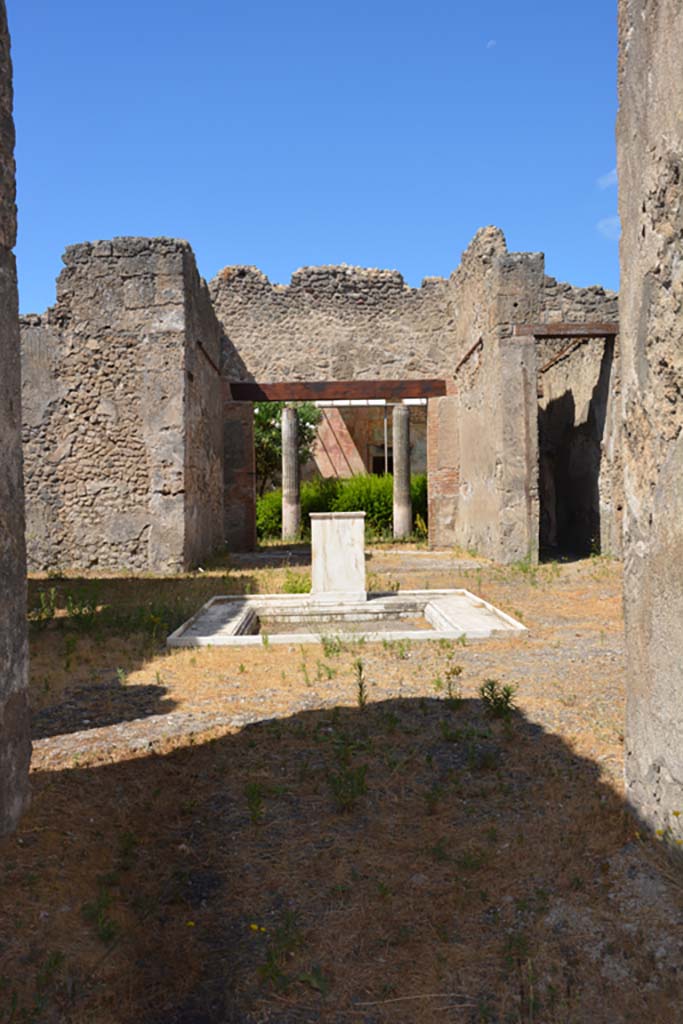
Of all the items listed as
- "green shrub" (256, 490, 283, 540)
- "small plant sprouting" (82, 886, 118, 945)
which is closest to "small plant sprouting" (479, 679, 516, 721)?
"small plant sprouting" (82, 886, 118, 945)

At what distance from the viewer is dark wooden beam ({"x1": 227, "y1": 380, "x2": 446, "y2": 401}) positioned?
49.4 ft

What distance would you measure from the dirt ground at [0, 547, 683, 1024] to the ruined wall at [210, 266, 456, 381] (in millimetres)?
10930

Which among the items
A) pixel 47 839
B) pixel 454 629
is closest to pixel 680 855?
pixel 47 839

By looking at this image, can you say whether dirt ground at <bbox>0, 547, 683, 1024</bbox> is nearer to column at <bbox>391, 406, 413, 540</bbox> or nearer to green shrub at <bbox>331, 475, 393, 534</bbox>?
column at <bbox>391, 406, 413, 540</bbox>

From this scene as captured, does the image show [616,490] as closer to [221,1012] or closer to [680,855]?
[680,855]

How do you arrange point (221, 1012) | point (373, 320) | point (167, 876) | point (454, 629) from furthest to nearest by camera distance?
point (373, 320) < point (454, 629) < point (167, 876) < point (221, 1012)

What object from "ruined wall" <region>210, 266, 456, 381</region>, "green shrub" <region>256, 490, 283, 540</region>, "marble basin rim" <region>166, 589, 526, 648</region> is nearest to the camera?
"marble basin rim" <region>166, 589, 526, 648</region>

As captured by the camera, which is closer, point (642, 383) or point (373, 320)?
point (642, 383)

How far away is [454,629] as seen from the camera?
6.55 metres

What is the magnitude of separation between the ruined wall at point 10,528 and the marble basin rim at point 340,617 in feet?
11.0

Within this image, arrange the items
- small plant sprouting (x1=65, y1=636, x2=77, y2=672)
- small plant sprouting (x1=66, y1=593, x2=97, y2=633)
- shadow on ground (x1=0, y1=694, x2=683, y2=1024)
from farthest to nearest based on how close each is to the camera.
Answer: small plant sprouting (x1=66, y1=593, x2=97, y2=633) → small plant sprouting (x1=65, y1=636, x2=77, y2=672) → shadow on ground (x1=0, y1=694, x2=683, y2=1024)

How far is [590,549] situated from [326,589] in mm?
6375

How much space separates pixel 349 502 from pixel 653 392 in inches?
823

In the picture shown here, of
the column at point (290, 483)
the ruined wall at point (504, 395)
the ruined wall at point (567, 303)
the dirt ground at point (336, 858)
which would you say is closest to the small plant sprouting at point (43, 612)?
the dirt ground at point (336, 858)
